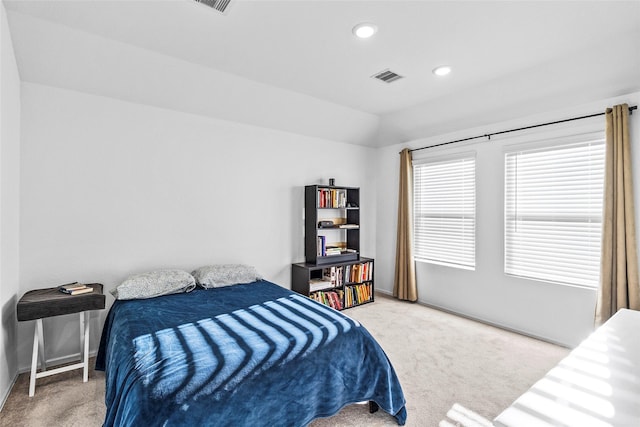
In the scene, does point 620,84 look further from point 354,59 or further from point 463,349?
point 463,349

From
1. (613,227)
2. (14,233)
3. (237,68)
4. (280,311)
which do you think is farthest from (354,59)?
(14,233)

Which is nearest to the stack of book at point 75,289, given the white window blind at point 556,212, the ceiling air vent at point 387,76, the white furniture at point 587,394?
the white furniture at point 587,394

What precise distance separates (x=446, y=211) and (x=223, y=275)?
9.50 ft

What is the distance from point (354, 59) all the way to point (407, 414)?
110 inches

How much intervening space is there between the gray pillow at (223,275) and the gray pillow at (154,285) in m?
0.13

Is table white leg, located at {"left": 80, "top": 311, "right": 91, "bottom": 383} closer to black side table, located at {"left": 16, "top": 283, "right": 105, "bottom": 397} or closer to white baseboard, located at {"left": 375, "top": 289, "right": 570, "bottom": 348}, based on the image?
black side table, located at {"left": 16, "top": 283, "right": 105, "bottom": 397}

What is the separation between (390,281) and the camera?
4875 mm

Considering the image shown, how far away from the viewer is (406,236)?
4480mm

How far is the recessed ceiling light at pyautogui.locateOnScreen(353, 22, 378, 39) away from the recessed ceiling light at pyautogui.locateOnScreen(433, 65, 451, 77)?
921mm

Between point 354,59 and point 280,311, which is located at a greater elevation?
point 354,59

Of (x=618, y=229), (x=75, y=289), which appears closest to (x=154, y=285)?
(x=75, y=289)

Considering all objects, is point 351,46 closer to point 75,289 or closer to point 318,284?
point 318,284

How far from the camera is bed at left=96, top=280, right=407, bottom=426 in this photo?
1447mm

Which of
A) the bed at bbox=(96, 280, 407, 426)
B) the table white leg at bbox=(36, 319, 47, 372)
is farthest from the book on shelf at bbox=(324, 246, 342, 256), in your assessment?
the table white leg at bbox=(36, 319, 47, 372)
